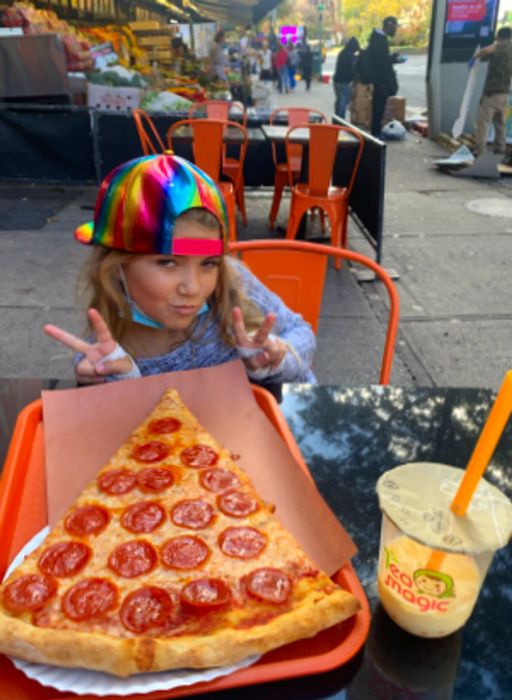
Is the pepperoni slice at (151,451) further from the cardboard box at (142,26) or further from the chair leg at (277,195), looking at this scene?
the cardboard box at (142,26)

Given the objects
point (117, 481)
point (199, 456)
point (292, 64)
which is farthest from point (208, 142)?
point (292, 64)

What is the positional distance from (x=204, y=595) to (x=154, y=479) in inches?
14.8

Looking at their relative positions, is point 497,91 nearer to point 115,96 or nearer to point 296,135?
point 296,135

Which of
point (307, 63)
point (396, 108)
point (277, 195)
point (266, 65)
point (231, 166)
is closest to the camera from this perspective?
point (231, 166)

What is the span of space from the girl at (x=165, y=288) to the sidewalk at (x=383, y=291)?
7.35 feet

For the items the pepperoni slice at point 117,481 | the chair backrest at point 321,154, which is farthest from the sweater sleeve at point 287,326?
the chair backrest at point 321,154

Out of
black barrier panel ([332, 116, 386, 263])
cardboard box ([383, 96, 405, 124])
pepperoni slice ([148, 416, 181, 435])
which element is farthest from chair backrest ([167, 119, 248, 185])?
cardboard box ([383, 96, 405, 124])

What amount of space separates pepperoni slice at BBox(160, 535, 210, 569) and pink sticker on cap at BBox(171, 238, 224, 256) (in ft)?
2.92

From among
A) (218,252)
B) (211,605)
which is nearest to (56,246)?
(218,252)

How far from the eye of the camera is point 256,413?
174cm

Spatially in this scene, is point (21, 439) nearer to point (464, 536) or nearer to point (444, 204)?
point (464, 536)

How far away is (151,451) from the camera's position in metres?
1.57

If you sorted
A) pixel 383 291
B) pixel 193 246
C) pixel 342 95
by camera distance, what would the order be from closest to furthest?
pixel 193 246
pixel 383 291
pixel 342 95

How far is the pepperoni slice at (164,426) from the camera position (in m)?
1.63
